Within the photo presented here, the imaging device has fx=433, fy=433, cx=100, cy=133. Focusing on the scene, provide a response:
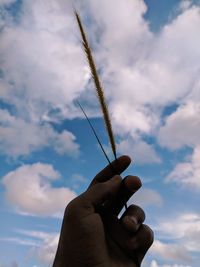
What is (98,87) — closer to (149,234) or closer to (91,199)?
(91,199)

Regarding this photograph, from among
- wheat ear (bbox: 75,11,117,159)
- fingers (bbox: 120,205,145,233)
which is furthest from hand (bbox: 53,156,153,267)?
wheat ear (bbox: 75,11,117,159)

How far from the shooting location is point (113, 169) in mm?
5551

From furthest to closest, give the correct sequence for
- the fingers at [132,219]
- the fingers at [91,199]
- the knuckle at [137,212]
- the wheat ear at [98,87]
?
the knuckle at [137,212] < the fingers at [132,219] < the fingers at [91,199] < the wheat ear at [98,87]

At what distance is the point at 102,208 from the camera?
5586 mm

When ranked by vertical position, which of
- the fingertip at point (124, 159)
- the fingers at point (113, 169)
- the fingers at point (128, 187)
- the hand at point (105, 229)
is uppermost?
the fingertip at point (124, 159)

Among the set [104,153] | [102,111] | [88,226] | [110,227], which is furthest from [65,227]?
[102,111]

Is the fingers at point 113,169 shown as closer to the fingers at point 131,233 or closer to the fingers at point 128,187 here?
the fingers at point 128,187

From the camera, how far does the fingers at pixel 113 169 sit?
558 cm

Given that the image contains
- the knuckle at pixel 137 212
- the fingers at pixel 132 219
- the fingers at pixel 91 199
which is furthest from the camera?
the knuckle at pixel 137 212

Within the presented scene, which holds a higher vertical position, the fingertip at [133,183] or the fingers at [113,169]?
the fingers at [113,169]

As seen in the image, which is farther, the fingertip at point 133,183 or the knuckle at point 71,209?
the fingertip at point 133,183

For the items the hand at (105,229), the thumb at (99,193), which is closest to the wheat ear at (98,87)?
the thumb at (99,193)

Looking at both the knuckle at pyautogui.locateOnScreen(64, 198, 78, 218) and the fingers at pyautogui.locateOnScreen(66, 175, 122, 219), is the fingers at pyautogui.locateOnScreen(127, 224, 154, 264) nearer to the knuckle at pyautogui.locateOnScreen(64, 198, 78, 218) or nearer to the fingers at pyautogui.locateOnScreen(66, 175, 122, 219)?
the fingers at pyautogui.locateOnScreen(66, 175, 122, 219)

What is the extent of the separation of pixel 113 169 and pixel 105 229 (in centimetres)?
76
